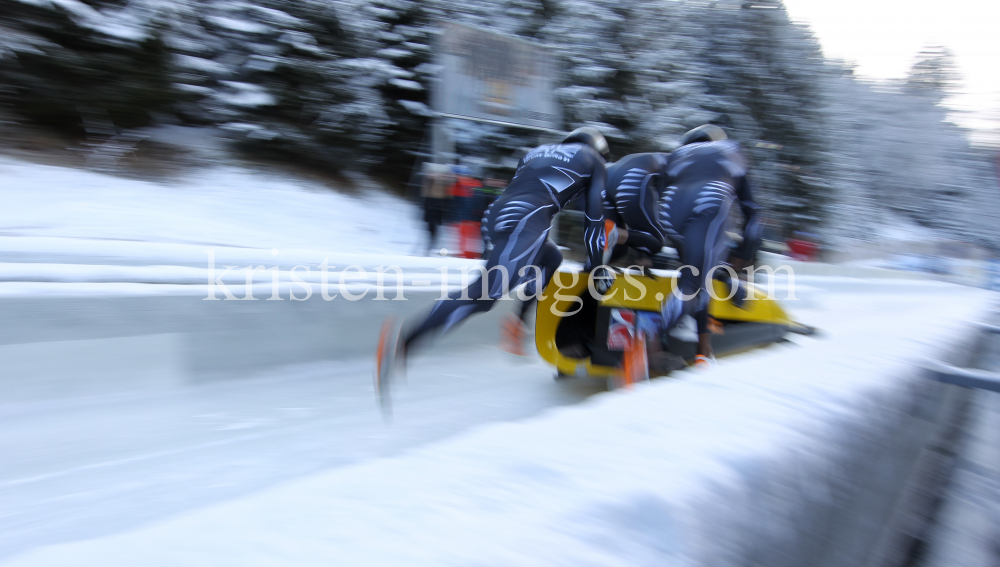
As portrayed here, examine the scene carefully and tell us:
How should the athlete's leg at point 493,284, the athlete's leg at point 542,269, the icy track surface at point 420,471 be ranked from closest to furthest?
the icy track surface at point 420,471, the athlete's leg at point 493,284, the athlete's leg at point 542,269

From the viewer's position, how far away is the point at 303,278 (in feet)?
9.05

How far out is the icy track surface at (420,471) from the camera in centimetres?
52

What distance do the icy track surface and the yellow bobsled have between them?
1.94ft

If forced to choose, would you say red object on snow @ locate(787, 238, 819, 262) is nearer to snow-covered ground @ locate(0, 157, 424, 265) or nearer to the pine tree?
snow-covered ground @ locate(0, 157, 424, 265)

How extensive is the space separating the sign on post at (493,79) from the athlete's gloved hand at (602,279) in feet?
13.1

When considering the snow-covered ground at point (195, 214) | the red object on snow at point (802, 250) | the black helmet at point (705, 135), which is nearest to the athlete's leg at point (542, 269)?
the black helmet at point (705, 135)

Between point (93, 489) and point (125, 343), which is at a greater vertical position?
point (125, 343)

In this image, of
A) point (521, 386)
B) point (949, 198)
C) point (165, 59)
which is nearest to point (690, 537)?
point (521, 386)

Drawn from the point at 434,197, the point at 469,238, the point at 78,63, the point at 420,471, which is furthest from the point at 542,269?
the point at 78,63

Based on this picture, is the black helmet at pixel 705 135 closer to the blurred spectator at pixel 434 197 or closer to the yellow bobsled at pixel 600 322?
the yellow bobsled at pixel 600 322

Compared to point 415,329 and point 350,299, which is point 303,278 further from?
point 415,329

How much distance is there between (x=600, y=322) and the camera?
2389mm

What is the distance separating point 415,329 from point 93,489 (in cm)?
94

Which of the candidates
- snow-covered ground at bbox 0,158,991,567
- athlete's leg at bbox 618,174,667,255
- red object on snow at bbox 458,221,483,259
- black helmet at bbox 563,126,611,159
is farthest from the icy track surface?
red object on snow at bbox 458,221,483,259
